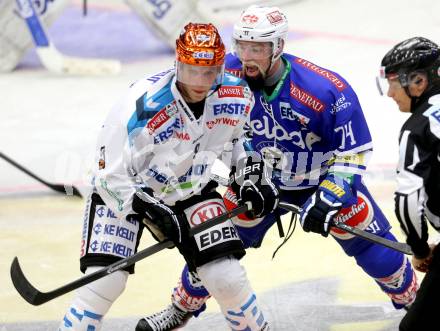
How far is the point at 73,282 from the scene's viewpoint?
3768 mm

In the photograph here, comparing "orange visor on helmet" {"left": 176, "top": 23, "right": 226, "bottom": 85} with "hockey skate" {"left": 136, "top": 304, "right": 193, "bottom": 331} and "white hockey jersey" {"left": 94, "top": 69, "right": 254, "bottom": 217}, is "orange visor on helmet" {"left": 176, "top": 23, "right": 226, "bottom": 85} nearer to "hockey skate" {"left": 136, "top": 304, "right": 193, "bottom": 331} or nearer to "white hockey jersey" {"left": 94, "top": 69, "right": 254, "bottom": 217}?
"white hockey jersey" {"left": 94, "top": 69, "right": 254, "bottom": 217}

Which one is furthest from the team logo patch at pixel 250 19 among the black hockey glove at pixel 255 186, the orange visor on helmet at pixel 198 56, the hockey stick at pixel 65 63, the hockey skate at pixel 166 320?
the hockey stick at pixel 65 63

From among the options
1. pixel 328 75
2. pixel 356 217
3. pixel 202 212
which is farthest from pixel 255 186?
pixel 328 75

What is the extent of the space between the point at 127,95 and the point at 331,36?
5665 millimetres

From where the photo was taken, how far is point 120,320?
15.5 ft

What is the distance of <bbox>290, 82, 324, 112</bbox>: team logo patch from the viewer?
4199 mm

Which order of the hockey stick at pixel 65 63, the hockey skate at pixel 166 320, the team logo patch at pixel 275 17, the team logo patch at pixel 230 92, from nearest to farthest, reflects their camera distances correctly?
the team logo patch at pixel 230 92
the team logo patch at pixel 275 17
the hockey skate at pixel 166 320
the hockey stick at pixel 65 63

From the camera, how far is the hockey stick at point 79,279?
3.74 metres

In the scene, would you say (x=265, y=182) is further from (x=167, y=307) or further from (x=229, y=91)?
(x=167, y=307)

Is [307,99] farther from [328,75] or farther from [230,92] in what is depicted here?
[230,92]

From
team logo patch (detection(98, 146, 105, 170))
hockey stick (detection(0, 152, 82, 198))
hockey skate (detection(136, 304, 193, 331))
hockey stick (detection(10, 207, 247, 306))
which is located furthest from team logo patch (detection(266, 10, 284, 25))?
hockey stick (detection(0, 152, 82, 198))

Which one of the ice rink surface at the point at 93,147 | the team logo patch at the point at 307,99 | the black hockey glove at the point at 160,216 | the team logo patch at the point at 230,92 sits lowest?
the ice rink surface at the point at 93,147

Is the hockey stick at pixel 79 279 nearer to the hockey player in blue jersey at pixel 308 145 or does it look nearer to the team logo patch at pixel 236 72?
the hockey player in blue jersey at pixel 308 145

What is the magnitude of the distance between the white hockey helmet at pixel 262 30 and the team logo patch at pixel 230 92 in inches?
12.6
